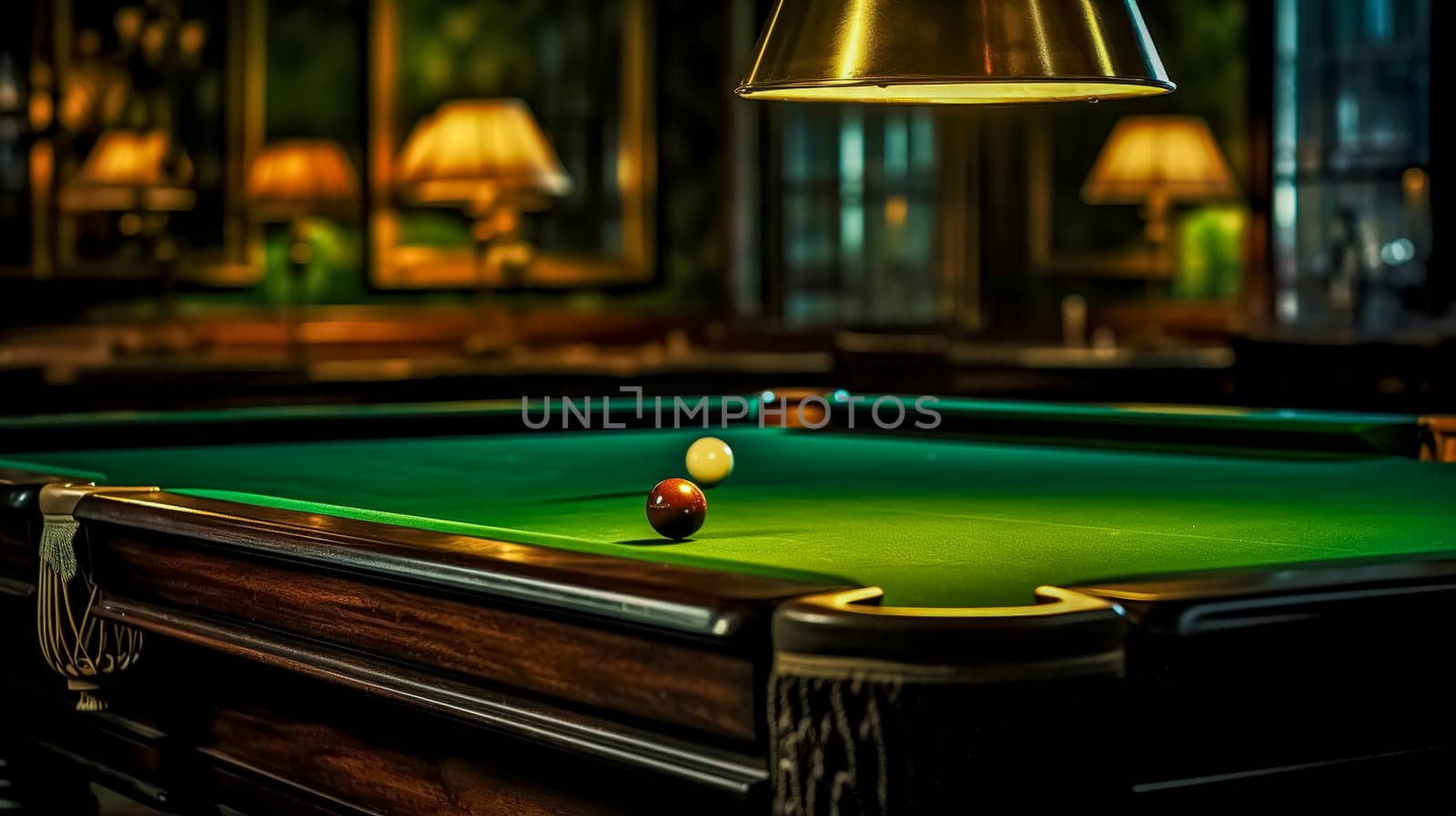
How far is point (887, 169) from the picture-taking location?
9.13 m

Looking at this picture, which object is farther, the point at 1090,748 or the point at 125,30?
the point at 125,30

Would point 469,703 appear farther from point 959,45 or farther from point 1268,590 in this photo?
point 959,45

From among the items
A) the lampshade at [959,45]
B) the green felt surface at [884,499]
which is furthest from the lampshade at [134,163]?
the lampshade at [959,45]

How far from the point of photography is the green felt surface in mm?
1987

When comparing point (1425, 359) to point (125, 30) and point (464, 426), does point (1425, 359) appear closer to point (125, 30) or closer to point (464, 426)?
point (464, 426)

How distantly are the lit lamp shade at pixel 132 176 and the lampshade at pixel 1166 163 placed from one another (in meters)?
3.54

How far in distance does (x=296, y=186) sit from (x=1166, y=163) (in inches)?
129

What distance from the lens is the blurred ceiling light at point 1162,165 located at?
7605 mm

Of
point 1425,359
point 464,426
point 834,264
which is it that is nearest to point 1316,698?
point 464,426

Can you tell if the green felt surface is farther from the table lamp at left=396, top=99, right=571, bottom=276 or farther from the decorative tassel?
the table lamp at left=396, top=99, right=571, bottom=276

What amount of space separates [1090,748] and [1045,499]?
40.4 inches

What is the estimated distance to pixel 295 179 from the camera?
7.54 m

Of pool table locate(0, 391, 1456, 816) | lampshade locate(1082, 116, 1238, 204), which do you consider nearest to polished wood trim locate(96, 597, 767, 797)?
pool table locate(0, 391, 1456, 816)

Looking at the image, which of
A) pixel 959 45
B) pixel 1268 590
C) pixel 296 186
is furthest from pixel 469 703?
pixel 296 186
